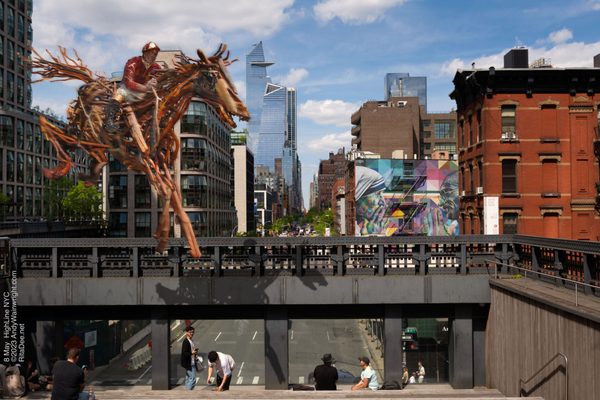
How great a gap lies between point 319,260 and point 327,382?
13.6 ft

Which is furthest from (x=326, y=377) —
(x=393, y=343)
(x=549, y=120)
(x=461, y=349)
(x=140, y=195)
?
(x=140, y=195)

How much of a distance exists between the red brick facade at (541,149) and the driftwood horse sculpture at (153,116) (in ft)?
76.5

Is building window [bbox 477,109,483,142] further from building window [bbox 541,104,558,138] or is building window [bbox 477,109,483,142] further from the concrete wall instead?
the concrete wall

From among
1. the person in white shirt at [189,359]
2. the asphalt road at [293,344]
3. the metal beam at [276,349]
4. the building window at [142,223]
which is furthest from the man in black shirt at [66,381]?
the building window at [142,223]

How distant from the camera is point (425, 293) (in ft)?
55.3

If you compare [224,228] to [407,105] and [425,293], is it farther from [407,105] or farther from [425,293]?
[425,293]

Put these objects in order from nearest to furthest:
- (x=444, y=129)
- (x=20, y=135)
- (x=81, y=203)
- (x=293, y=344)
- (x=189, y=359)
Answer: (x=189, y=359) < (x=293, y=344) < (x=20, y=135) < (x=81, y=203) < (x=444, y=129)

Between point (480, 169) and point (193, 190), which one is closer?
point (480, 169)

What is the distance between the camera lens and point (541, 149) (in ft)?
108

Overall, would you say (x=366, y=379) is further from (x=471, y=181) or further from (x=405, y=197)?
(x=405, y=197)

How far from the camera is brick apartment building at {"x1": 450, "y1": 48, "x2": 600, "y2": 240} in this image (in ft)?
106

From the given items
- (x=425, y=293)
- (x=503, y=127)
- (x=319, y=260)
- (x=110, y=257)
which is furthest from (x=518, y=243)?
(x=503, y=127)

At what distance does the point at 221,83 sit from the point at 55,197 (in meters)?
75.6

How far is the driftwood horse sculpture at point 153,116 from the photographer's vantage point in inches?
565
